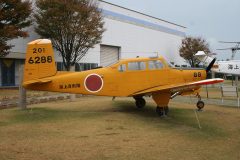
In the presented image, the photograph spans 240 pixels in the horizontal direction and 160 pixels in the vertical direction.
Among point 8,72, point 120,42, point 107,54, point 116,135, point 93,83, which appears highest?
point 120,42

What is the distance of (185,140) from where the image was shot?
8742mm

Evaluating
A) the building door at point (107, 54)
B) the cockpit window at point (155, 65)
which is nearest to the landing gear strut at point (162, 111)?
the cockpit window at point (155, 65)

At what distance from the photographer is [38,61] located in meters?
13.1

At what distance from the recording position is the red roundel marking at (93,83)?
13219mm

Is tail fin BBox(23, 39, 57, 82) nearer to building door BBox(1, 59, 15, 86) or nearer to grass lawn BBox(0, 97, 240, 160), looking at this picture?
grass lawn BBox(0, 97, 240, 160)

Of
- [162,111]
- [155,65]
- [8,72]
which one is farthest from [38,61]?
[8,72]

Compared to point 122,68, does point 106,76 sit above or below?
below

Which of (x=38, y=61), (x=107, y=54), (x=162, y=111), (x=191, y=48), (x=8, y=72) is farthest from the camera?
(x=191, y=48)

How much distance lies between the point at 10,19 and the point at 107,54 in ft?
77.1

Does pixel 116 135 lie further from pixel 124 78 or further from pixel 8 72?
pixel 8 72

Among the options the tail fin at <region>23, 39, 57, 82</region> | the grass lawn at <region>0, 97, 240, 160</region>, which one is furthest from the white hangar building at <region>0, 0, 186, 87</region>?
the grass lawn at <region>0, 97, 240, 160</region>

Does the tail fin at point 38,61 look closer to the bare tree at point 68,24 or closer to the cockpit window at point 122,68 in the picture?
the cockpit window at point 122,68

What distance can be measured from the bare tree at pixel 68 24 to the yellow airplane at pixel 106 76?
1978cm

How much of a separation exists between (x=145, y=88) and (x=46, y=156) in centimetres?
710
